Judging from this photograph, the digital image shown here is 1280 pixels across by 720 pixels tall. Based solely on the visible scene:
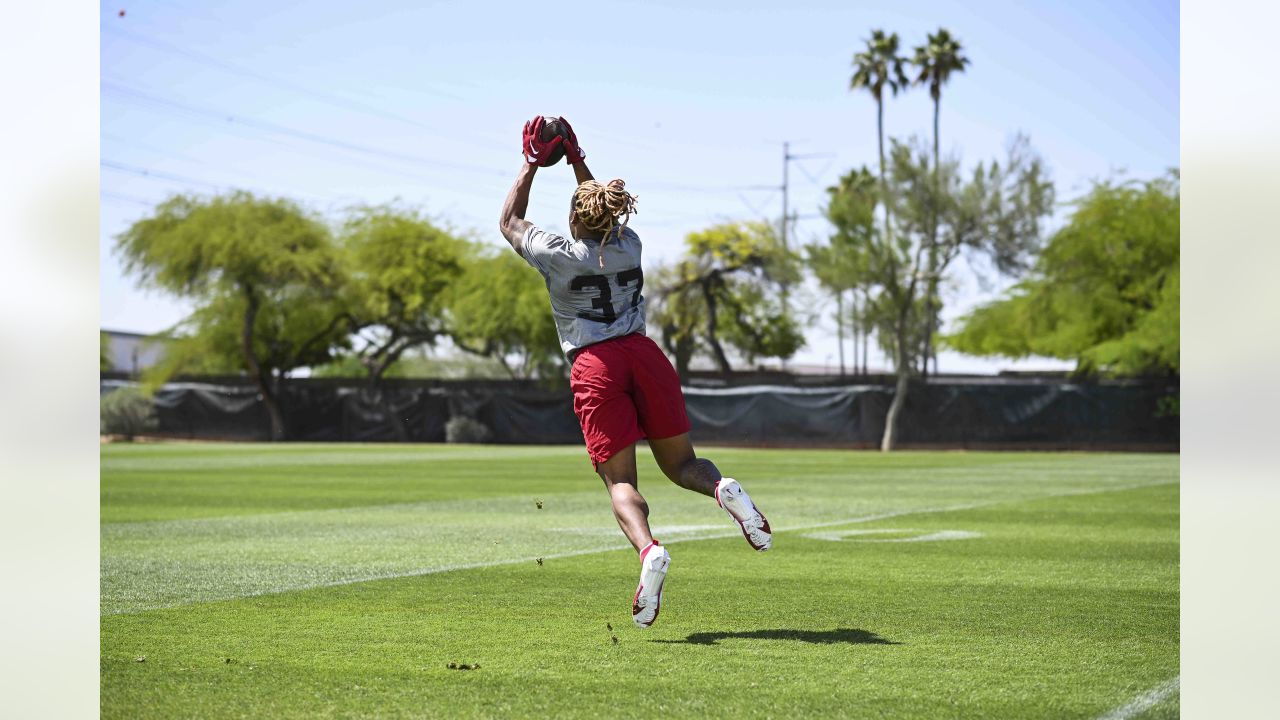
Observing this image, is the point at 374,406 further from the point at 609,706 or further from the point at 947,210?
the point at 609,706

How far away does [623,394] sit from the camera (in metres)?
6.52

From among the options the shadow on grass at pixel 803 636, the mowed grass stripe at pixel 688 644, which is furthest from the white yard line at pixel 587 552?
the shadow on grass at pixel 803 636

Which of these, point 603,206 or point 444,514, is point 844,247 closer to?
point 444,514

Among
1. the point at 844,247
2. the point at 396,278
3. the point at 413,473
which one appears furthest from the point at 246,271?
the point at 413,473

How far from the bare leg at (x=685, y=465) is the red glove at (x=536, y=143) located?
1.47m

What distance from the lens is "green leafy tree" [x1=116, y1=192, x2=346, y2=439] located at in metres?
49.2

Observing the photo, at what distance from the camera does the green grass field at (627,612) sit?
199 inches

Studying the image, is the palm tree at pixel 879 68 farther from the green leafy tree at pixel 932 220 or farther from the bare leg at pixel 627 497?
the bare leg at pixel 627 497

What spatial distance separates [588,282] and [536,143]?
2.57 feet

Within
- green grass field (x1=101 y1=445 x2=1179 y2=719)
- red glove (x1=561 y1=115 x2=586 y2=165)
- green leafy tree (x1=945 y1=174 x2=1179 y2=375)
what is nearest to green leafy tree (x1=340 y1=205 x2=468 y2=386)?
green leafy tree (x1=945 y1=174 x2=1179 y2=375)

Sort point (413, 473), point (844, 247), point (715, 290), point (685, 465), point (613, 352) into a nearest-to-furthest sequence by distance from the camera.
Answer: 1. point (613, 352)
2. point (685, 465)
3. point (413, 473)
4. point (844, 247)
5. point (715, 290)

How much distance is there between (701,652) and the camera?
19.3 ft

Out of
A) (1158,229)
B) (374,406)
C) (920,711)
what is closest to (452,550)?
(920,711)

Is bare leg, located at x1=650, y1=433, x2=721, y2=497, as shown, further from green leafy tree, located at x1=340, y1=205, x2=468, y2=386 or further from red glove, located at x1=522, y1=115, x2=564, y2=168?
green leafy tree, located at x1=340, y1=205, x2=468, y2=386
